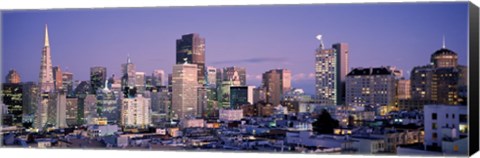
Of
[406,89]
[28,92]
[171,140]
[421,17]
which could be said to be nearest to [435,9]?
[421,17]

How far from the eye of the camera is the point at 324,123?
272 inches

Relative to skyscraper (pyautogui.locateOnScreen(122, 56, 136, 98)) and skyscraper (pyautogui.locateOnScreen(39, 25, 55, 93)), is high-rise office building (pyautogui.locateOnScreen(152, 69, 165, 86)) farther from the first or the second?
skyscraper (pyautogui.locateOnScreen(39, 25, 55, 93))

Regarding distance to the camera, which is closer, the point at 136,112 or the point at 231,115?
the point at 231,115

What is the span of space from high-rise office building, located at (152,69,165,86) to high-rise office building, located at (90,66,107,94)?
1.58 feet

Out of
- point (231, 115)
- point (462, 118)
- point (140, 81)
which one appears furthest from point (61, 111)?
point (462, 118)

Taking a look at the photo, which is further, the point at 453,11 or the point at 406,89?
the point at 406,89

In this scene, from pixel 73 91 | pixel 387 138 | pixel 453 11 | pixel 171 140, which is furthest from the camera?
pixel 73 91

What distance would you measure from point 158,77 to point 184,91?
0.89 ft

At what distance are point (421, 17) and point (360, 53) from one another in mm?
665

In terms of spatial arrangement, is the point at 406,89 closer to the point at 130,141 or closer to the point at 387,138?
the point at 387,138

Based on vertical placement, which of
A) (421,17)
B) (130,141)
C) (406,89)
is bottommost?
(130,141)

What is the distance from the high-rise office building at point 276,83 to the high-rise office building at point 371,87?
54cm

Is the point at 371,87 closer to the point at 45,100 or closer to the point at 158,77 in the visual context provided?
the point at 158,77

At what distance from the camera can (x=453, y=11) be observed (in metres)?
5.98
